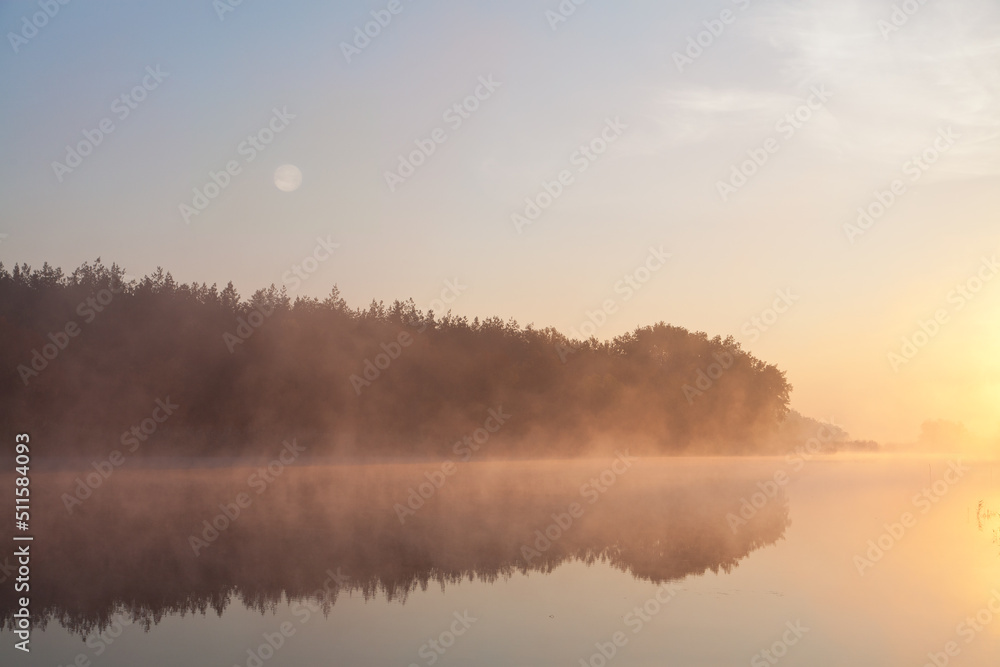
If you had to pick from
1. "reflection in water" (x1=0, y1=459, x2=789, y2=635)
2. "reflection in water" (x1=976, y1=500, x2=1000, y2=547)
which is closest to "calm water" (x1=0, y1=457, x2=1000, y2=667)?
"reflection in water" (x1=0, y1=459, x2=789, y2=635)

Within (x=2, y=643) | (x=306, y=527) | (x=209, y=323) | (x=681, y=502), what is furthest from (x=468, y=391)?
(x=2, y=643)

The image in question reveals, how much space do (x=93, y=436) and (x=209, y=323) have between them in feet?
43.5

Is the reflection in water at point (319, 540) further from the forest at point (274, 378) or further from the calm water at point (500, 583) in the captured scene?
the forest at point (274, 378)

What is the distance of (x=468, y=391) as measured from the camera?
217ft

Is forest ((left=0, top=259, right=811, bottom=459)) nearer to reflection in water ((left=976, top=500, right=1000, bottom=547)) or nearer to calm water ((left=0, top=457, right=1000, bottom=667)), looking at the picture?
calm water ((left=0, top=457, right=1000, bottom=667))

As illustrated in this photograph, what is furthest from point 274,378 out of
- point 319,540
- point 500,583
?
point 500,583

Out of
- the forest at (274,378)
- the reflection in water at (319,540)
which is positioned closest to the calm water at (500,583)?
the reflection in water at (319,540)

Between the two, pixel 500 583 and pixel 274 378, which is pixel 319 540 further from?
pixel 274 378

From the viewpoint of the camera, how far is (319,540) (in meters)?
18.7

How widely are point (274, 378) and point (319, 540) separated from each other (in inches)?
1445

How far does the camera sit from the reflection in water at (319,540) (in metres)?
13.6

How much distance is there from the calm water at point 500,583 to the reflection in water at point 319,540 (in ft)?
0.25

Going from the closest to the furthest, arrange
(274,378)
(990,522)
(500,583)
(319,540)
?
1. (500,583)
2. (319,540)
3. (990,522)
4. (274,378)

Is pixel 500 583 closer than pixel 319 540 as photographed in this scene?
Yes
